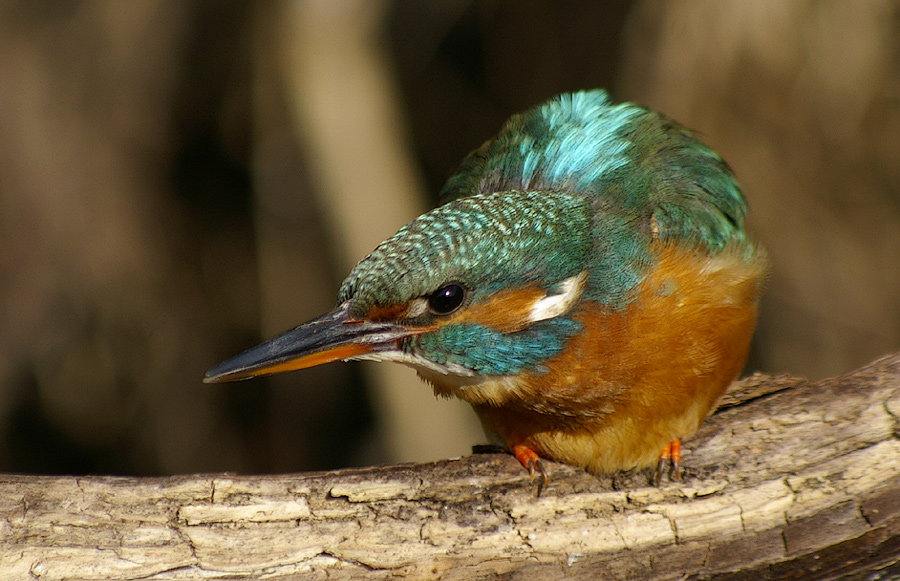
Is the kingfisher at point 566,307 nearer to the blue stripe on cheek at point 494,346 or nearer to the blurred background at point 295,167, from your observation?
the blue stripe on cheek at point 494,346

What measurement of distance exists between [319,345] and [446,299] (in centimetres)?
47

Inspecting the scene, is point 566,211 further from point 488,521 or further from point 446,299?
point 488,521

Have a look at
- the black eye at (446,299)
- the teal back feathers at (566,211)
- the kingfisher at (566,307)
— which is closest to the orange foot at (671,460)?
the kingfisher at (566,307)

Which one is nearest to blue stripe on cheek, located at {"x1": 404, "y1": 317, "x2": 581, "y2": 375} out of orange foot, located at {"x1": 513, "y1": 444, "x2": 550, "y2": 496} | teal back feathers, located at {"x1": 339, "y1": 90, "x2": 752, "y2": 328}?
teal back feathers, located at {"x1": 339, "y1": 90, "x2": 752, "y2": 328}

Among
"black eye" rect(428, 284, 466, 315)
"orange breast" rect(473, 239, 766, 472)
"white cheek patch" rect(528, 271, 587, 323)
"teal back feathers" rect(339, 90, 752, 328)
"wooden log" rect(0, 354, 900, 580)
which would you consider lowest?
"wooden log" rect(0, 354, 900, 580)

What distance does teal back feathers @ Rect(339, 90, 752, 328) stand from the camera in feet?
8.69

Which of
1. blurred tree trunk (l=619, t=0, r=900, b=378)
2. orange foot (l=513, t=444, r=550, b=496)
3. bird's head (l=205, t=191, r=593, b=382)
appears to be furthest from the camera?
blurred tree trunk (l=619, t=0, r=900, b=378)

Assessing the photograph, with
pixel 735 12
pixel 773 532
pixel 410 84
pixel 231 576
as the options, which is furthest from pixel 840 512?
pixel 410 84

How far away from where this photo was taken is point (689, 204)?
3.35 meters

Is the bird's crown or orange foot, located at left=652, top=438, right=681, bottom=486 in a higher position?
the bird's crown

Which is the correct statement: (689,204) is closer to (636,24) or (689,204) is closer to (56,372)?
(636,24)

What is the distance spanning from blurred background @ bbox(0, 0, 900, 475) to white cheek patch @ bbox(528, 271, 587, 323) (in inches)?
129

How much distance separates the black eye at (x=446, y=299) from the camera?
8.66 feet

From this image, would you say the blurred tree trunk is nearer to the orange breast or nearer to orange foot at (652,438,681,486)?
the orange breast
